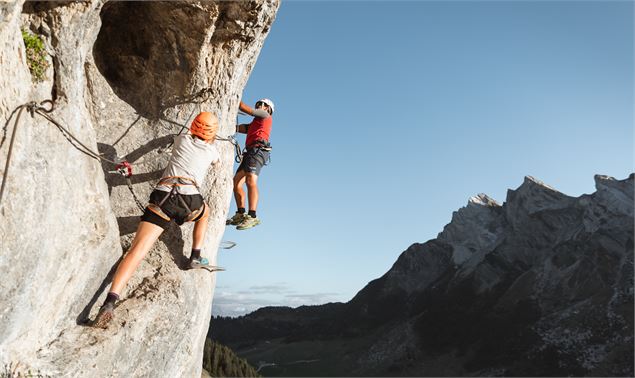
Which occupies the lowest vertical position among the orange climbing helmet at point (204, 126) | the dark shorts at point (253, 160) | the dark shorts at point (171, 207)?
the dark shorts at point (171, 207)

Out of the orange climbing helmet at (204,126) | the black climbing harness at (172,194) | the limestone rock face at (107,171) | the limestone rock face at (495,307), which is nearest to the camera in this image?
the limestone rock face at (107,171)

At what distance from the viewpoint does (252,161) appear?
12055 mm

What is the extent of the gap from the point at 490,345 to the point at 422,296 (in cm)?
4281

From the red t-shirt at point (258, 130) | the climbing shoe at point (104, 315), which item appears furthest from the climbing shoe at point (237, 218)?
the climbing shoe at point (104, 315)

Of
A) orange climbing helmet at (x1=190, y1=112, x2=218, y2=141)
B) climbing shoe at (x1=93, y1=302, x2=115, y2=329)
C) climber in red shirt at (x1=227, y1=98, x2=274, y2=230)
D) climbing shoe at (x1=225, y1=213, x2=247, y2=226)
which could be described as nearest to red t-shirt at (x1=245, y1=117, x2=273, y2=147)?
climber in red shirt at (x1=227, y1=98, x2=274, y2=230)

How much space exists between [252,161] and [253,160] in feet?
0.12

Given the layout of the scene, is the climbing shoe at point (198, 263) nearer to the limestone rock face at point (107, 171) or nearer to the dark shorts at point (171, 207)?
the limestone rock face at point (107, 171)

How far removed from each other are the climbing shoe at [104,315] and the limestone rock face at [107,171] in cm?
18

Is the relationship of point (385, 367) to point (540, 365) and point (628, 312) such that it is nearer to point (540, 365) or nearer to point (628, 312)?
point (540, 365)

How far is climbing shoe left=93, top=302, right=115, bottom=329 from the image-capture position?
7.90 metres

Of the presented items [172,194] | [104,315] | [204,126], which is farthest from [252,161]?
[104,315]

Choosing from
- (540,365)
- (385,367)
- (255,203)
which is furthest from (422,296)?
(255,203)

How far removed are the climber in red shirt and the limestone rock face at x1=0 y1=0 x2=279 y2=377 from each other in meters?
0.48

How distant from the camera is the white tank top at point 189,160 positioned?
8.85 meters
